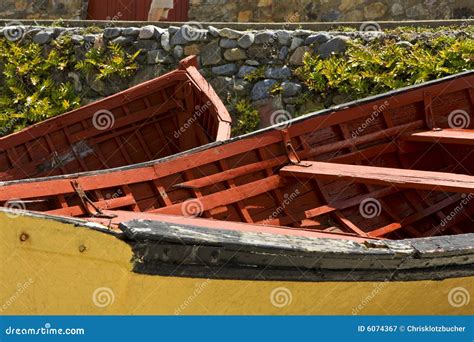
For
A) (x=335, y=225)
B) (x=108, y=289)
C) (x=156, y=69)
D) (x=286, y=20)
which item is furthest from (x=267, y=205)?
(x=286, y=20)

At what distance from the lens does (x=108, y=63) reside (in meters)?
11.6

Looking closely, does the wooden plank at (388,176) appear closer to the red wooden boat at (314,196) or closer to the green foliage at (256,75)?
the red wooden boat at (314,196)

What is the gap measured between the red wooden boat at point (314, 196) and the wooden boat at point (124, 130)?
1.28m

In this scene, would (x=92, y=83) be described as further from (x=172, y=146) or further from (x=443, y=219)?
(x=443, y=219)

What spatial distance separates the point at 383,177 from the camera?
6.68 metres

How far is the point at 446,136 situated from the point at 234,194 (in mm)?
2434

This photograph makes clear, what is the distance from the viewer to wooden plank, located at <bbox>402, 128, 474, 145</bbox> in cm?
753

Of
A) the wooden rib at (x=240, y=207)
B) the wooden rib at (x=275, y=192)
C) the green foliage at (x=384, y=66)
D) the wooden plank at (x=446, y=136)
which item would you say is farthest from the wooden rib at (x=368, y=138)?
the green foliage at (x=384, y=66)

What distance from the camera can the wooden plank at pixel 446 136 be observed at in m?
7.53

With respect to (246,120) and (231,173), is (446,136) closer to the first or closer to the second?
(231,173)

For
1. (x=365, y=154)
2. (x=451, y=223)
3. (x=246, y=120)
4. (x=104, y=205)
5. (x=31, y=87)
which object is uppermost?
(x=31, y=87)

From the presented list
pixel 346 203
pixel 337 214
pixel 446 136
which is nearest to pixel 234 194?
pixel 337 214

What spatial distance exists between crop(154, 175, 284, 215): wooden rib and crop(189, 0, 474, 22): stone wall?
22.9 ft

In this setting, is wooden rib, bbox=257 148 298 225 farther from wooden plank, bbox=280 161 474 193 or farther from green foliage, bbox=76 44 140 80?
green foliage, bbox=76 44 140 80
